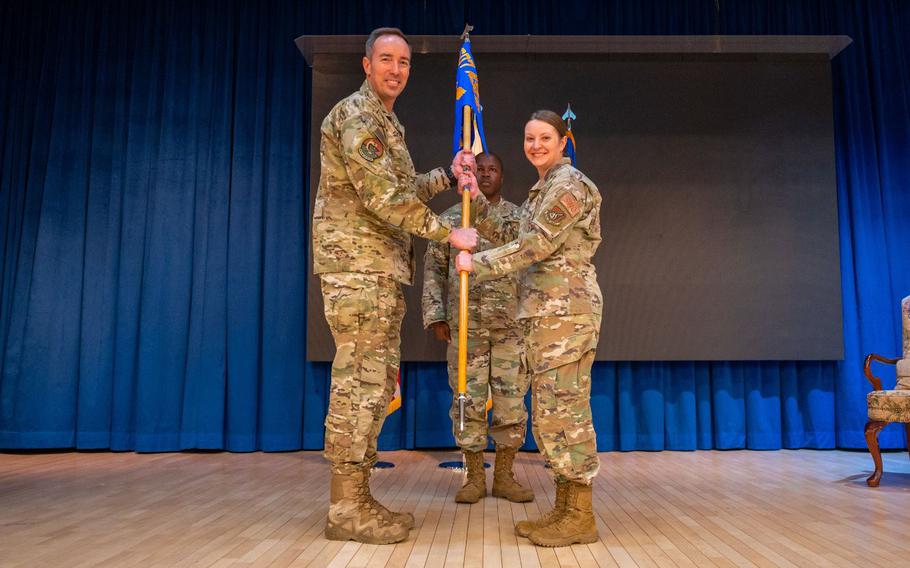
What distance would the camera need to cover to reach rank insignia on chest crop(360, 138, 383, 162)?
7.52 ft

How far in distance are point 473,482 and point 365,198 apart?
1.49 metres

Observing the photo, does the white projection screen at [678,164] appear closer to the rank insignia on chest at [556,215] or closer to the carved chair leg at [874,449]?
the carved chair leg at [874,449]

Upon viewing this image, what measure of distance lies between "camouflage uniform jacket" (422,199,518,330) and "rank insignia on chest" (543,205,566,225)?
874 mm

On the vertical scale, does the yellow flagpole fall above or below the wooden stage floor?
above

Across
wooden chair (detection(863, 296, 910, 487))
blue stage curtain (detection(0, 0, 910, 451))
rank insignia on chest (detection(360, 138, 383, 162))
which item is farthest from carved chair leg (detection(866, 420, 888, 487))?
rank insignia on chest (detection(360, 138, 383, 162))

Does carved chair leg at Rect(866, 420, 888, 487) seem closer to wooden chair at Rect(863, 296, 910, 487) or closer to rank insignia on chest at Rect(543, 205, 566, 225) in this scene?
wooden chair at Rect(863, 296, 910, 487)

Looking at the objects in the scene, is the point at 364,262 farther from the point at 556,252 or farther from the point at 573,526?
the point at 573,526

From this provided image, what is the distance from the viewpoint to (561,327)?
231 centimetres

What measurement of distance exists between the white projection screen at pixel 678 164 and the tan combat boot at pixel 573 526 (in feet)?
7.41

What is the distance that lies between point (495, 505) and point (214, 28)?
13.9 ft

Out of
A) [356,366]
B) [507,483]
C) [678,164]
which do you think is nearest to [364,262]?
[356,366]

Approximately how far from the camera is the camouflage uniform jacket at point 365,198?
7.55ft

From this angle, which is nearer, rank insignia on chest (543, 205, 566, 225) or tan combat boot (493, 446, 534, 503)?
rank insignia on chest (543, 205, 566, 225)

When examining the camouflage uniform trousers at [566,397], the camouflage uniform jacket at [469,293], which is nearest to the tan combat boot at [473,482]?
the camouflage uniform jacket at [469,293]
